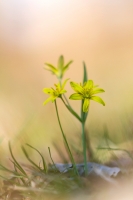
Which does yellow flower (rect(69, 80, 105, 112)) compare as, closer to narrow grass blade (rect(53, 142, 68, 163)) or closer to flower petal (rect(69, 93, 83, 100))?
flower petal (rect(69, 93, 83, 100))

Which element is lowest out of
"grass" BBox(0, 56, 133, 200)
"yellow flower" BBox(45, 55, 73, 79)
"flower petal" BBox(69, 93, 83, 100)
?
"grass" BBox(0, 56, 133, 200)

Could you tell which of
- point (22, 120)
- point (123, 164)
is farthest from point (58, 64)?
point (123, 164)

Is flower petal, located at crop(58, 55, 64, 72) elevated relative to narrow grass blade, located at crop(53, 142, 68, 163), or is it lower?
elevated

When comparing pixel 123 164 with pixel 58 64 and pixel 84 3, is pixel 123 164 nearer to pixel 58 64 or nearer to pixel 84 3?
pixel 58 64

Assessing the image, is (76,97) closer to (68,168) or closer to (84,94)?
(84,94)

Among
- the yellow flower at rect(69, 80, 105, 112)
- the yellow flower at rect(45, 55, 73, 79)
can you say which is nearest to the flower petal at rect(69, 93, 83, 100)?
the yellow flower at rect(69, 80, 105, 112)

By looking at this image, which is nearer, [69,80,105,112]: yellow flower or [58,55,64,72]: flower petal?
[69,80,105,112]: yellow flower

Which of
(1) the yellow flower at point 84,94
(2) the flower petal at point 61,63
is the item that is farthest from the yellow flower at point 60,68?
(1) the yellow flower at point 84,94

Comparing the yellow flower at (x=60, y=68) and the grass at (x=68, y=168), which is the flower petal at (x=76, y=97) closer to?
the grass at (x=68, y=168)
